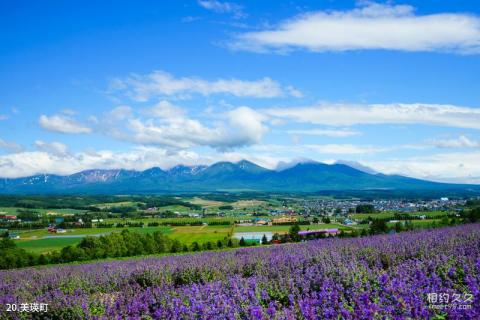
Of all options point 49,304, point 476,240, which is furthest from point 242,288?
point 476,240

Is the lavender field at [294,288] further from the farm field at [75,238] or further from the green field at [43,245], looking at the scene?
the green field at [43,245]

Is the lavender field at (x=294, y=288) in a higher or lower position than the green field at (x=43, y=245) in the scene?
higher

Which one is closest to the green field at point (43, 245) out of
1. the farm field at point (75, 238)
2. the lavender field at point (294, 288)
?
the farm field at point (75, 238)

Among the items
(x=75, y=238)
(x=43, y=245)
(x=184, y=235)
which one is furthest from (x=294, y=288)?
(x=75, y=238)

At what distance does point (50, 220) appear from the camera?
461 ft

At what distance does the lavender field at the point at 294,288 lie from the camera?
537cm

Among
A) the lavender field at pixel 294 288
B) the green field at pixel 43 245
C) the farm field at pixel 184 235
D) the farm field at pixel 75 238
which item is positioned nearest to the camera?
the lavender field at pixel 294 288

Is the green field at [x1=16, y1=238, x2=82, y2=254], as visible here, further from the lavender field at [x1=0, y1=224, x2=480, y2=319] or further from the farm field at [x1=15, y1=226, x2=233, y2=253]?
the lavender field at [x1=0, y1=224, x2=480, y2=319]

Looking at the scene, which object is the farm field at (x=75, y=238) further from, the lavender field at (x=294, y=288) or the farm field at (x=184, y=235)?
the lavender field at (x=294, y=288)

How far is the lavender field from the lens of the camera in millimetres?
5371

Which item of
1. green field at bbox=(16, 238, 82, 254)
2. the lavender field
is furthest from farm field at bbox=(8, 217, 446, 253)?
the lavender field

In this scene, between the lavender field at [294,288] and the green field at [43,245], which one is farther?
the green field at [43,245]

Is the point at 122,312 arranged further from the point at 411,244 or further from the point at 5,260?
the point at 5,260

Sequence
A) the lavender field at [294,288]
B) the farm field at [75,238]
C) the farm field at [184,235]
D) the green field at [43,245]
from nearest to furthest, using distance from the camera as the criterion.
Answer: the lavender field at [294,288]
the green field at [43,245]
the farm field at [75,238]
the farm field at [184,235]
